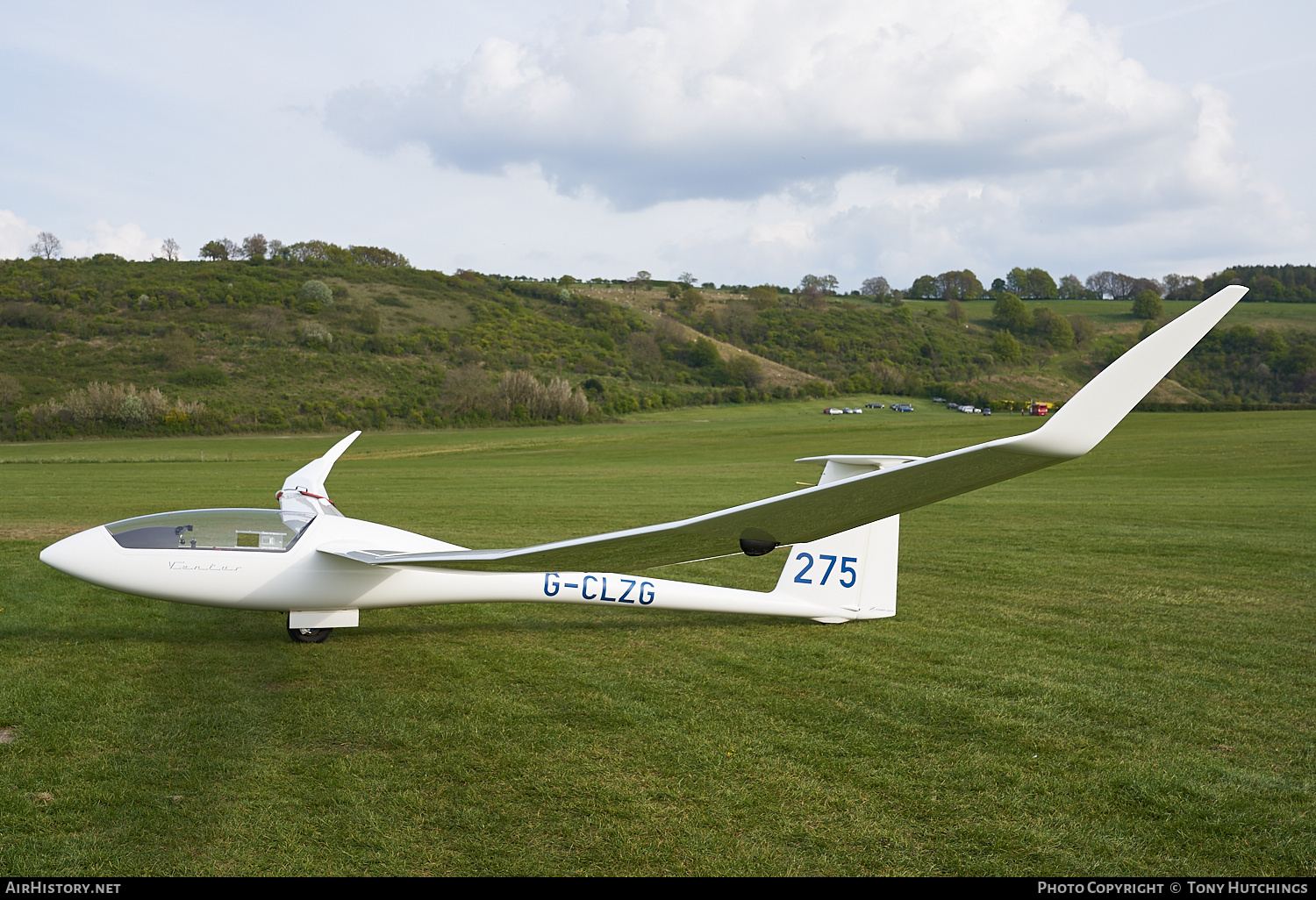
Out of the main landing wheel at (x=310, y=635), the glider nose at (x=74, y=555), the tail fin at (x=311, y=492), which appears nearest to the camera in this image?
the glider nose at (x=74, y=555)

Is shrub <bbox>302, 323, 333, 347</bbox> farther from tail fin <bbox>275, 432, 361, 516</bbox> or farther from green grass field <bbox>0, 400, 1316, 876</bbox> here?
tail fin <bbox>275, 432, 361, 516</bbox>

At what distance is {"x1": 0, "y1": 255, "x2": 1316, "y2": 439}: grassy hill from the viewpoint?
258 feet

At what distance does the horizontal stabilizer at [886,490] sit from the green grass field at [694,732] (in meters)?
1.41

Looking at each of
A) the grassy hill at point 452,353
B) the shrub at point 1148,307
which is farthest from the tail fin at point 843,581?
the shrub at point 1148,307

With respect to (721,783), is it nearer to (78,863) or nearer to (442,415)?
(78,863)

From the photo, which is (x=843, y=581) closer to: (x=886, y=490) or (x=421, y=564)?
(x=421, y=564)

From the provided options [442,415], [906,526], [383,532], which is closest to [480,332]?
[442,415]

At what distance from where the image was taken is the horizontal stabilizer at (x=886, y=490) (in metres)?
3.48

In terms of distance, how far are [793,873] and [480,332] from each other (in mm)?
110937

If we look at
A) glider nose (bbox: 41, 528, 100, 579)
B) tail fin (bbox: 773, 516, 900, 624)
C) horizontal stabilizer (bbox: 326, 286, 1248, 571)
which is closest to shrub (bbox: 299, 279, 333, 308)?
glider nose (bbox: 41, 528, 100, 579)

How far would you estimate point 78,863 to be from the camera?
436cm

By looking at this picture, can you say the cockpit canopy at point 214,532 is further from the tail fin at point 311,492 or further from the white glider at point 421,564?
the tail fin at point 311,492

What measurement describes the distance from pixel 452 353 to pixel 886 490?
10310 cm

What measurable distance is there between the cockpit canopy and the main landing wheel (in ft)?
3.59
